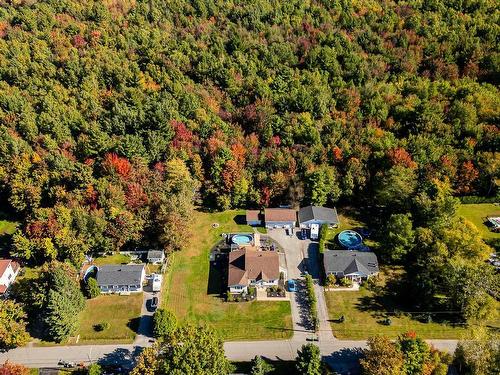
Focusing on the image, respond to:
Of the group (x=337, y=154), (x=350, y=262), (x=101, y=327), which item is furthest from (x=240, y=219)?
(x=101, y=327)

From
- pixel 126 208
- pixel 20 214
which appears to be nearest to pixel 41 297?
pixel 126 208

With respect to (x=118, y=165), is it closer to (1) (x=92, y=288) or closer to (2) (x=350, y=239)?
(1) (x=92, y=288)

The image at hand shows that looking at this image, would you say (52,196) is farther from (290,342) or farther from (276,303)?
(290,342)

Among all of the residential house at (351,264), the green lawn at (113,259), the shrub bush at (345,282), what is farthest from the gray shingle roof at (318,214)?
the green lawn at (113,259)

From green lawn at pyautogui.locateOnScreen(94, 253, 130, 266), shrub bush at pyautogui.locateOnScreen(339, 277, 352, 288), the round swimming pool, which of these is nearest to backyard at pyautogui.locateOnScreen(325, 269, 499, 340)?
shrub bush at pyautogui.locateOnScreen(339, 277, 352, 288)

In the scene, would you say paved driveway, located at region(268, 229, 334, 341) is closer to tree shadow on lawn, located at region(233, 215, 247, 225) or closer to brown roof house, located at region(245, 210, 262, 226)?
brown roof house, located at region(245, 210, 262, 226)

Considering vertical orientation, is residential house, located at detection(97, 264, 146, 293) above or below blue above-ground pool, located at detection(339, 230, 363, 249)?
below
